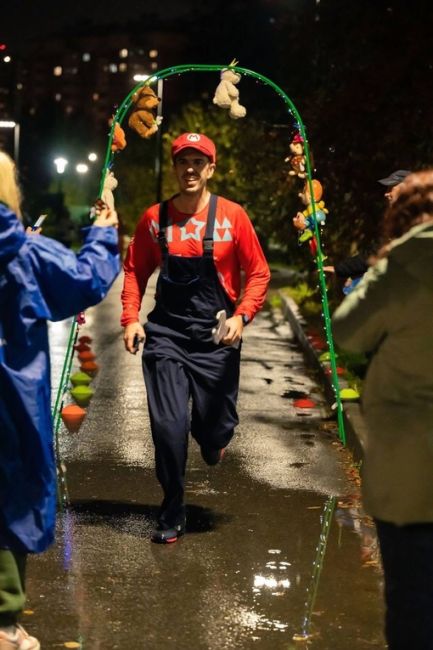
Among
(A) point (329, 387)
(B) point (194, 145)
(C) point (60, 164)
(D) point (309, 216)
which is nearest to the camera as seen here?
(B) point (194, 145)

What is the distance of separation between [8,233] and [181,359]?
2513 mm

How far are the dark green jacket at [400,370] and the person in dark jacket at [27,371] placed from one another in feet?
3.75

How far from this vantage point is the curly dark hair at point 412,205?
3996 millimetres

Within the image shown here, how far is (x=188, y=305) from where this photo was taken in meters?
6.98

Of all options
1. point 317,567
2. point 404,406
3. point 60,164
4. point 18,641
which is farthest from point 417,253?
point 60,164

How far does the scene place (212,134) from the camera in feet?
129

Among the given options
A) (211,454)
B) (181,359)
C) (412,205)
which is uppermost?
(412,205)

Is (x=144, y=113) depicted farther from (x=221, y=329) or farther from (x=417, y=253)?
(x=417, y=253)

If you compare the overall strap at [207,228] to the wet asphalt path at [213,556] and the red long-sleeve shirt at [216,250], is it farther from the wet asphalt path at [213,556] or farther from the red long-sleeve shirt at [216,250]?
the wet asphalt path at [213,556]

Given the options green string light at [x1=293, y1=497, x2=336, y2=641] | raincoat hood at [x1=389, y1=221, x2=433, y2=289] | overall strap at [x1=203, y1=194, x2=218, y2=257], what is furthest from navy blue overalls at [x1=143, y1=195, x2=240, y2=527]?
raincoat hood at [x1=389, y1=221, x2=433, y2=289]

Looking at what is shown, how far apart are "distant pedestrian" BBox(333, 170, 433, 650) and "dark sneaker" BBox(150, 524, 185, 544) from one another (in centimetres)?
289

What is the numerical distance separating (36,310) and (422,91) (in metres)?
8.85

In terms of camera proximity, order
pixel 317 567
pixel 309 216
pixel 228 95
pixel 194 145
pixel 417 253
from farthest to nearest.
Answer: pixel 309 216, pixel 228 95, pixel 194 145, pixel 317 567, pixel 417 253

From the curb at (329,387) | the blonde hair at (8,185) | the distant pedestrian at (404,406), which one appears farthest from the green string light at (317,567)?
the blonde hair at (8,185)
